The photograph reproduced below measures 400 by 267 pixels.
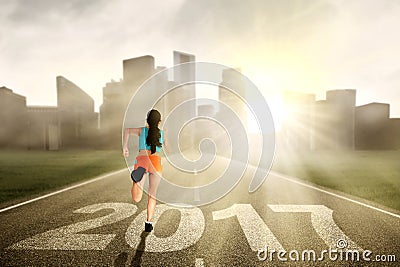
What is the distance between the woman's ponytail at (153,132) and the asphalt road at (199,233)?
1608 millimetres

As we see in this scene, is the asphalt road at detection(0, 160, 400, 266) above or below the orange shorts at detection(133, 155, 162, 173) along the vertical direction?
below

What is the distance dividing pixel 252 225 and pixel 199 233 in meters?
1.17

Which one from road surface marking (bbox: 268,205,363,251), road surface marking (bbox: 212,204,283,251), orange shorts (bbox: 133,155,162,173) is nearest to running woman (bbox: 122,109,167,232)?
orange shorts (bbox: 133,155,162,173)

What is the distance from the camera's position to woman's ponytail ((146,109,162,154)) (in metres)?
4.87

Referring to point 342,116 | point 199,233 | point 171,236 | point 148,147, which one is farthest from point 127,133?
point 342,116

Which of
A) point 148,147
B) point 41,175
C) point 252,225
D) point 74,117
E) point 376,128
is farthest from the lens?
point 74,117

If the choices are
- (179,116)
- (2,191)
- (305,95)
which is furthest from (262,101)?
(305,95)

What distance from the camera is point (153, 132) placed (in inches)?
192

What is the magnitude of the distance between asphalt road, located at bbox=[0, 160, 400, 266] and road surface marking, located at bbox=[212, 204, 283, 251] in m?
0.02

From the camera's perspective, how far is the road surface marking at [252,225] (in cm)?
440

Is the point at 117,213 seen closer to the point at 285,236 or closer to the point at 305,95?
the point at 285,236

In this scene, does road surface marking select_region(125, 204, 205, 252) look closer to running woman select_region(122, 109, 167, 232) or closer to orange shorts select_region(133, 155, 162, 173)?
running woman select_region(122, 109, 167, 232)

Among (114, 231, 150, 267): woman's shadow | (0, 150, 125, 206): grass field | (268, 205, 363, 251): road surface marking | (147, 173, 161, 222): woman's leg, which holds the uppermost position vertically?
(147, 173, 161, 222): woman's leg

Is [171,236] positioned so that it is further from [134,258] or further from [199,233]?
[134,258]
